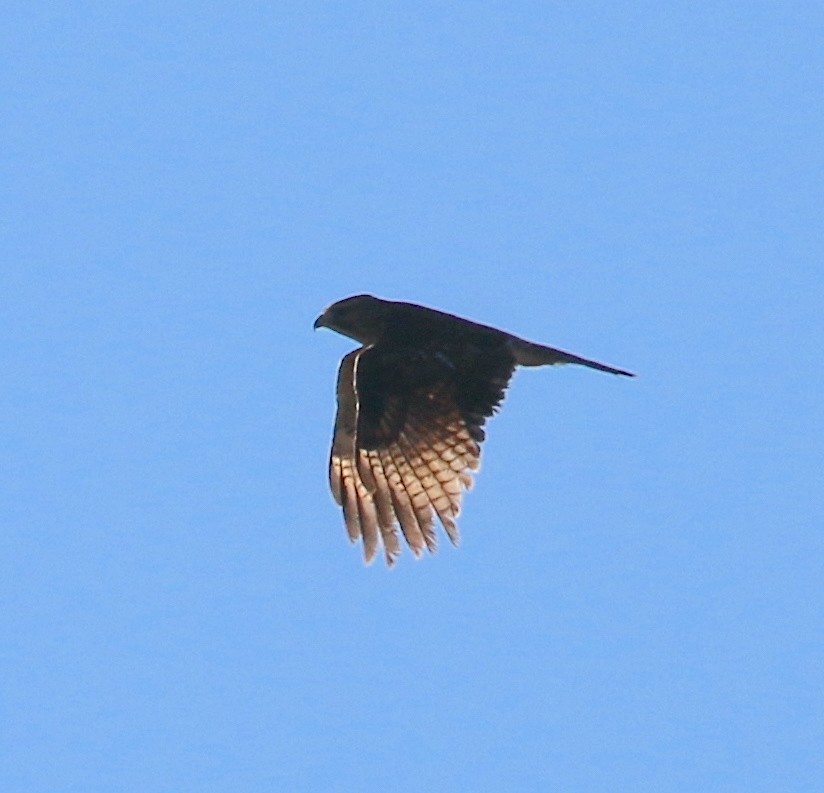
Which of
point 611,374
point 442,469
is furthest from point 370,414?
point 611,374

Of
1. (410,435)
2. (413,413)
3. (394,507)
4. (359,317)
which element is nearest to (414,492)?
(394,507)

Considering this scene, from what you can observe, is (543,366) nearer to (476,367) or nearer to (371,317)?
(476,367)

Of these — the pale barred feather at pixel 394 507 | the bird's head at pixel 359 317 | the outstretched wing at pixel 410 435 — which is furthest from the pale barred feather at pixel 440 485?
the bird's head at pixel 359 317

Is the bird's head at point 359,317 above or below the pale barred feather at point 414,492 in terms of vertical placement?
above

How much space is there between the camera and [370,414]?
386 inches

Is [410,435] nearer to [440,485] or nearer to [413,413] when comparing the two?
[413,413]

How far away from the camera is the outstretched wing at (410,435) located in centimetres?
956

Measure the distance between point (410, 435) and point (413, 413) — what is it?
0.13m

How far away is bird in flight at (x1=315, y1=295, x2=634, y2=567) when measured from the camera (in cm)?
952

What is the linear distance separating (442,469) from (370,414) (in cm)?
53

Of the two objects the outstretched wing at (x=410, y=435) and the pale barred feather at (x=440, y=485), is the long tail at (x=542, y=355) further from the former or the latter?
the pale barred feather at (x=440, y=485)

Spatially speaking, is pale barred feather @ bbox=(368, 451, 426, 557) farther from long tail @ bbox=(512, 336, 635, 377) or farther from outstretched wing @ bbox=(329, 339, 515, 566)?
long tail @ bbox=(512, 336, 635, 377)

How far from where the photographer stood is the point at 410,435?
9.82m

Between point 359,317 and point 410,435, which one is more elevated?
point 359,317
